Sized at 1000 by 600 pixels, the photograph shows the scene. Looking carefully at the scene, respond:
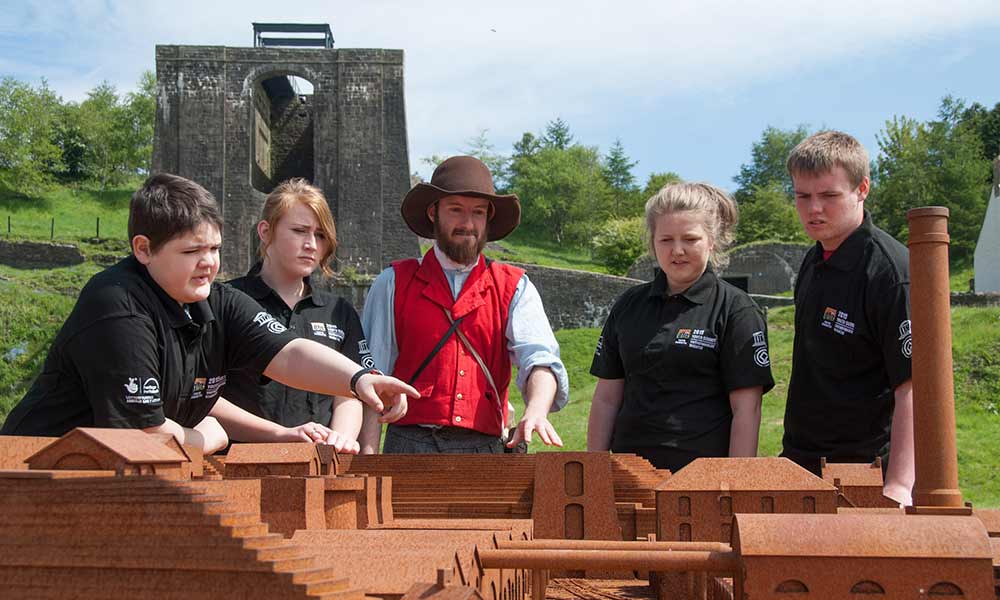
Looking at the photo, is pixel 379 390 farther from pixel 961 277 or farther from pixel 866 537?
pixel 961 277

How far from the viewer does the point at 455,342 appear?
379cm

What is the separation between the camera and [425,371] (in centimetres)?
375

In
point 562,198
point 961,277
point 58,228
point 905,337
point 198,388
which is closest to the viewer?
point 198,388

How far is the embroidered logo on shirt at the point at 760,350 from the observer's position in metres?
3.45

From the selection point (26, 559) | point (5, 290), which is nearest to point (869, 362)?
point (26, 559)

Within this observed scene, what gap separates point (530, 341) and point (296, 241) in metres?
0.97

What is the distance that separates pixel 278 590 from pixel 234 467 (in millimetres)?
963

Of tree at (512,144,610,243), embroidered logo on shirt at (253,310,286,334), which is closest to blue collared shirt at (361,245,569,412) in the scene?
embroidered logo on shirt at (253,310,286,334)

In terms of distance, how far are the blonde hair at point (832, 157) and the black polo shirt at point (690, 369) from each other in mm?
548

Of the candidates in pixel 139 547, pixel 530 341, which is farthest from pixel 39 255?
pixel 139 547

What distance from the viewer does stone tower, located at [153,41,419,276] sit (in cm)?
3130

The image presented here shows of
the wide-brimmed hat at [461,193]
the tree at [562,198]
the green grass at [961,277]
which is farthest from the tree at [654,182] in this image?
the wide-brimmed hat at [461,193]

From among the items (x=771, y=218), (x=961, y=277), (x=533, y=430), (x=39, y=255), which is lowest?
(x=533, y=430)

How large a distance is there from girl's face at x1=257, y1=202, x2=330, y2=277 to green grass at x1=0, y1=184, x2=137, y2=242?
39050mm
